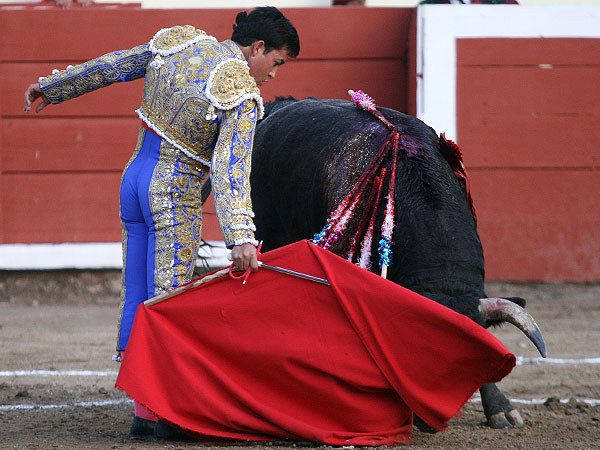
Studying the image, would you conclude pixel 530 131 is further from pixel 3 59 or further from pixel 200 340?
pixel 200 340

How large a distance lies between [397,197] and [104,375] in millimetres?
1641

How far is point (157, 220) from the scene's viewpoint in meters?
2.66

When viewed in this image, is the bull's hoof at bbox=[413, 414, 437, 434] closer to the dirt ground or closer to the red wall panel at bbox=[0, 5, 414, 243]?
the dirt ground

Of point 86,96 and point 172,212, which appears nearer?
point 172,212

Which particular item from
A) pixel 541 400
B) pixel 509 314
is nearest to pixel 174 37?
pixel 509 314

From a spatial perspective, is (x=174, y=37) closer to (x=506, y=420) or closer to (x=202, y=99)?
(x=202, y=99)

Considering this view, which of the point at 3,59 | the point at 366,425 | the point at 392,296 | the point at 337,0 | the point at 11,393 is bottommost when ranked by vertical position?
the point at 11,393

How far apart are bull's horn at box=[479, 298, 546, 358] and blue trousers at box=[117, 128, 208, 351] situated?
2.84ft

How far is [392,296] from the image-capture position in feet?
8.22

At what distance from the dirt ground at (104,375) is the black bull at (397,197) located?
27cm

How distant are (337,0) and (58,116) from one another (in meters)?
2.06

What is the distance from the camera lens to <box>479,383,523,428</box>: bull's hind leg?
296cm

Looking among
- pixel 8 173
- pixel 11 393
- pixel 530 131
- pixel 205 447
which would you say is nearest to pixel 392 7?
pixel 530 131

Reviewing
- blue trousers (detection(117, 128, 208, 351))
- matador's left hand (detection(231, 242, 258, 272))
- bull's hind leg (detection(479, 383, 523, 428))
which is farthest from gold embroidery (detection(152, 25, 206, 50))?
bull's hind leg (detection(479, 383, 523, 428))
